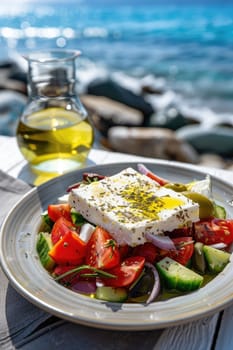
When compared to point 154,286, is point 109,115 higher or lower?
lower

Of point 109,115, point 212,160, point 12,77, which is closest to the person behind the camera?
point 212,160

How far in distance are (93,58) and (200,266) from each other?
57.3 feet

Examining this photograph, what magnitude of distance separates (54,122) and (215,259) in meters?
1.12

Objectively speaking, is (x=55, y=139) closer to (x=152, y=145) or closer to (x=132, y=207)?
(x=132, y=207)

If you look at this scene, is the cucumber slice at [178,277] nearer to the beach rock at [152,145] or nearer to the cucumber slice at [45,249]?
the cucumber slice at [45,249]

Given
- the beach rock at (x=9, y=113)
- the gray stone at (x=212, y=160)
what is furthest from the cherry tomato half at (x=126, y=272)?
the gray stone at (x=212, y=160)

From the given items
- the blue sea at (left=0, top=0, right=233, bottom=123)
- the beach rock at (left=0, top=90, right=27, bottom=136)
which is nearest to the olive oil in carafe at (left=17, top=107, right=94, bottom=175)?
the beach rock at (left=0, top=90, right=27, bottom=136)

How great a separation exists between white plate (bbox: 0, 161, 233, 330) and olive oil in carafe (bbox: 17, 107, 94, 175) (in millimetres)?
572

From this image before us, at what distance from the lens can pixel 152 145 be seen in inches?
279

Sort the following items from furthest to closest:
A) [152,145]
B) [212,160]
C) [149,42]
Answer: [149,42], [212,160], [152,145]

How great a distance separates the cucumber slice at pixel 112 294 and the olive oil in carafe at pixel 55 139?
3.32ft

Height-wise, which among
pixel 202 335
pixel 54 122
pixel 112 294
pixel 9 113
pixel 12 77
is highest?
pixel 54 122

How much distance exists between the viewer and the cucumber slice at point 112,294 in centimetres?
134

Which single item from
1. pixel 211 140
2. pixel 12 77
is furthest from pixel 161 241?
pixel 12 77
